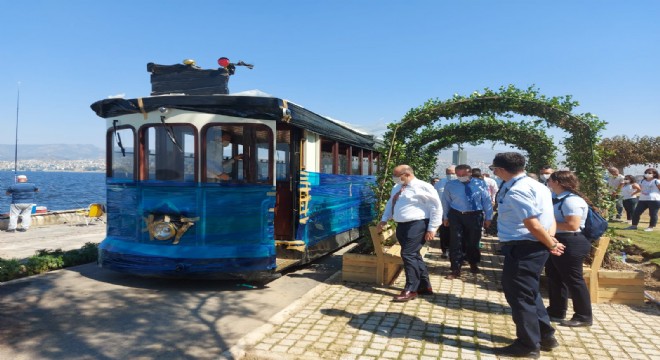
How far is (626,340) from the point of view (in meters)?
4.51

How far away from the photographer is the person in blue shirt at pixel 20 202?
1341 centimetres

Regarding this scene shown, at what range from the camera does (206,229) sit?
6277 millimetres

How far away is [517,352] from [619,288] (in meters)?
2.86

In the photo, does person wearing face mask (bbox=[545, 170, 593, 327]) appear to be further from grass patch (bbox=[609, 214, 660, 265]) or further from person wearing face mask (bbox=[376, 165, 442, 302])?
grass patch (bbox=[609, 214, 660, 265])

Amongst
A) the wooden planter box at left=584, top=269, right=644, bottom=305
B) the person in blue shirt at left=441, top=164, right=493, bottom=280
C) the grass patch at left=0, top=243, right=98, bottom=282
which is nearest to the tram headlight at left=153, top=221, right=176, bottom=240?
the grass patch at left=0, top=243, right=98, bottom=282

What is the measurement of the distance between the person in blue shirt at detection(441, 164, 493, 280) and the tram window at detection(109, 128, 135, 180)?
5180mm

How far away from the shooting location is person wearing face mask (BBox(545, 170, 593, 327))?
15.4 ft

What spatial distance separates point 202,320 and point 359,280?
2761mm

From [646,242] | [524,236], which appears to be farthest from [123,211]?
[646,242]

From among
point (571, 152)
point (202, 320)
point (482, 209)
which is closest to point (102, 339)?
point (202, 320)

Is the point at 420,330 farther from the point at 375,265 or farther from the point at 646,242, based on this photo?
the point at 646,242

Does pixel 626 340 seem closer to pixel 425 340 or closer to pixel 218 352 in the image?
pixel 425 340

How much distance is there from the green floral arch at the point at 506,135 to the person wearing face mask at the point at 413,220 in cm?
549

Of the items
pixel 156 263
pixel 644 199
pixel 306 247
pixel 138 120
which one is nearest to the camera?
pixel 156 263
